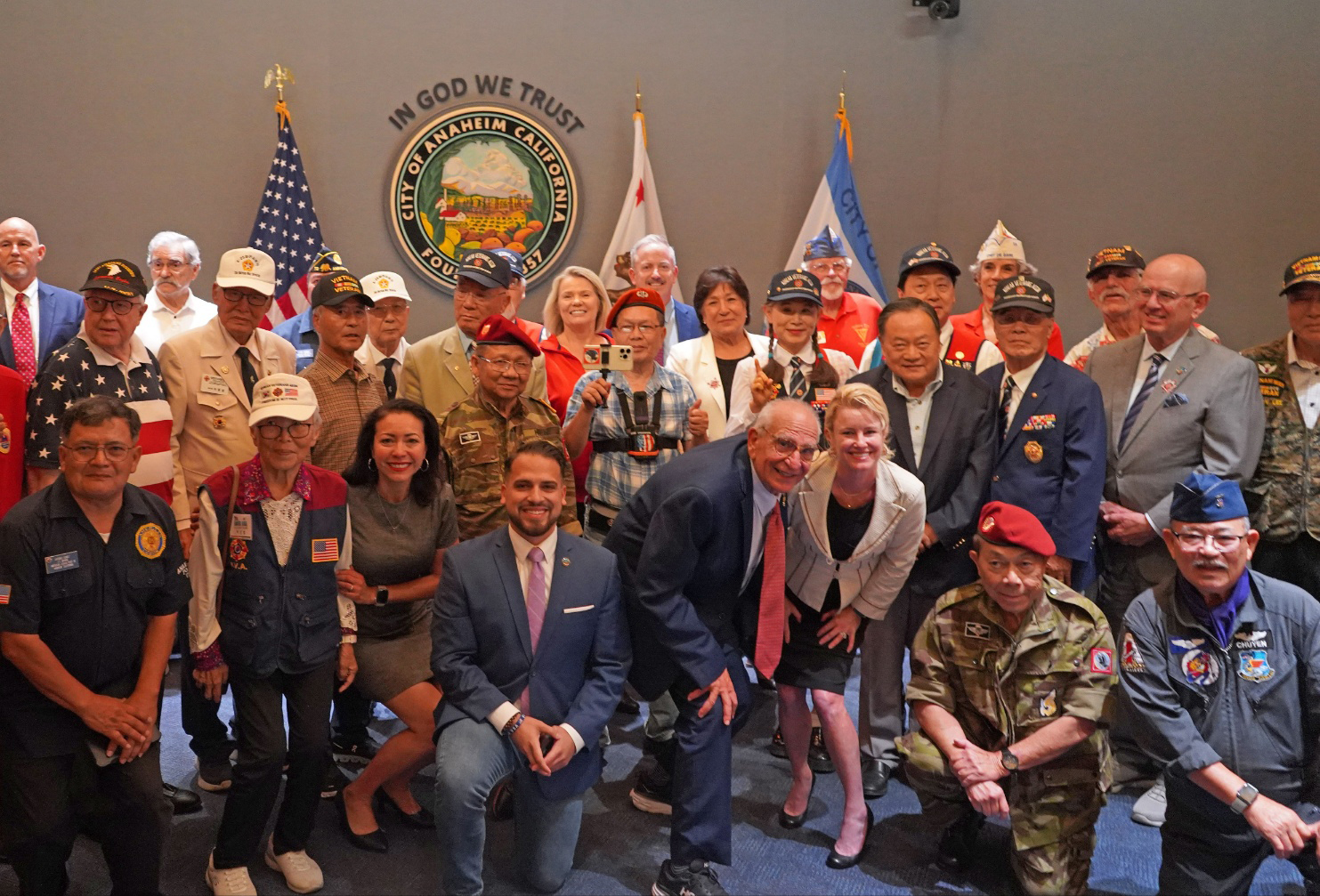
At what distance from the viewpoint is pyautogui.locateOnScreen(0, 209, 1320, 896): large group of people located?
8.71ft

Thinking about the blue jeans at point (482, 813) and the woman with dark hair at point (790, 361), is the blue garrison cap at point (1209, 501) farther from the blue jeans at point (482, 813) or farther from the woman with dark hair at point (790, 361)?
the blue jeans at point (482, 813)

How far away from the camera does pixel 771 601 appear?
312 centimetres

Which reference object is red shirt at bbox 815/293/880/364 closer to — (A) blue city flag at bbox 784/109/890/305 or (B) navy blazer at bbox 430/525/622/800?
(A) blue city flag at bbox 784/109/890/305

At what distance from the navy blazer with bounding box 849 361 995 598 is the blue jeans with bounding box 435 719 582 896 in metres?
1.37

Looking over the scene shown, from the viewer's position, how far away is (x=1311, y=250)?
19.1ft

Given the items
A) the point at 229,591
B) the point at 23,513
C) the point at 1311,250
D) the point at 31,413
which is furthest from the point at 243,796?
the point at 1311,250

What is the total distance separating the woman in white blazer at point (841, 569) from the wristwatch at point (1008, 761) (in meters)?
0.47

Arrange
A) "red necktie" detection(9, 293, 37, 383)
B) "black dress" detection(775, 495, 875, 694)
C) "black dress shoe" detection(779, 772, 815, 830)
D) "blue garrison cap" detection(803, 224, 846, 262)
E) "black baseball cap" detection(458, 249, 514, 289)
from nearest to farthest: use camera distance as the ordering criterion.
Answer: "black dress" detection(775, 495, 875, 694), "black dress shoe" detection(779, 772, 815, 830), "black baseball cap" detection(458, 249, 514, 289), "red necktie" detection(9, 293, 37, 383), "blue garrison cap" detection(803, 224, 846, 262)

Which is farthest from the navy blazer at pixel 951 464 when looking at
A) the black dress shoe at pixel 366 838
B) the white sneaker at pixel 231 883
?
the white sneaker at pixel 231 883

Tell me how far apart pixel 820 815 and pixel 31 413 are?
2.74 meters

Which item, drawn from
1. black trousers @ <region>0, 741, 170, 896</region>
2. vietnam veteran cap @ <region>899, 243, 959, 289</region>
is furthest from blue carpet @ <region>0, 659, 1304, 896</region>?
vietnam veteran cap @ <region>899, 243, 959, 289</region>

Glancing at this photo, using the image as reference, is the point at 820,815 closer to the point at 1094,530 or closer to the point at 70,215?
the point at 1094,530

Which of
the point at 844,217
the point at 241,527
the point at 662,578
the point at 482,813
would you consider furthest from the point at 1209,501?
the point at 844,217

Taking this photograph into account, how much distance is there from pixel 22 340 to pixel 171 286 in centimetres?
80
